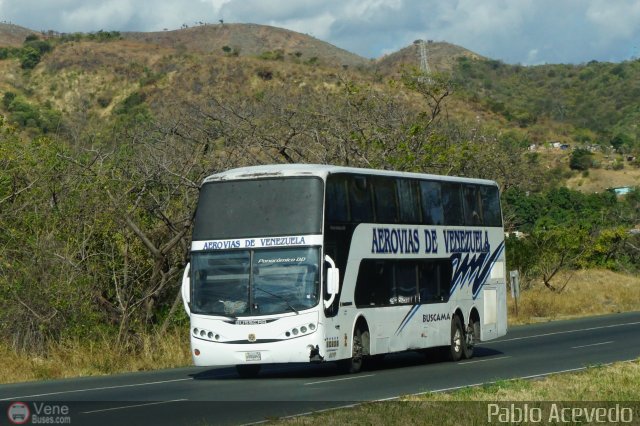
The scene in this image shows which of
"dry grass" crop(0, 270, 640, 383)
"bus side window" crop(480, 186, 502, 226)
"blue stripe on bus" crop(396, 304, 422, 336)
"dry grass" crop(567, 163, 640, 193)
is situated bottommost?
"dry grass" crop(0, 270, 640, 383)

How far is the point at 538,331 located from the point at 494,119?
70896mm

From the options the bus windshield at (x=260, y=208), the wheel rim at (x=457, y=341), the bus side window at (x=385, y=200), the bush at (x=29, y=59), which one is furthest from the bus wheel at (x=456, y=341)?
the bush at (x=29, y=59)

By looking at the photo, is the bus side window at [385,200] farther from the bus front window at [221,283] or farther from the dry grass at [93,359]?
the dry grass at [93,359]

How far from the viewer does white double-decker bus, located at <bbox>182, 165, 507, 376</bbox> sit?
21.0m

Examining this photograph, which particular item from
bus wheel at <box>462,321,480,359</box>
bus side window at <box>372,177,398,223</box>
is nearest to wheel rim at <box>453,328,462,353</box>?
bus wheel at <box>462,321,480,359</box>

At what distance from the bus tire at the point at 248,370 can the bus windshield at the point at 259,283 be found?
2022 millimetres

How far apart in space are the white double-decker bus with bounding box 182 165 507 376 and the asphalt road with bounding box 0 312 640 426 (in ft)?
2.27

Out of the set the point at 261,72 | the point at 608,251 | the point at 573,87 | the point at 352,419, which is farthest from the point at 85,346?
the point at 573,87

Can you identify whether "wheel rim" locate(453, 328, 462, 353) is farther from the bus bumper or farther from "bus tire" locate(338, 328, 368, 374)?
the bus bumper

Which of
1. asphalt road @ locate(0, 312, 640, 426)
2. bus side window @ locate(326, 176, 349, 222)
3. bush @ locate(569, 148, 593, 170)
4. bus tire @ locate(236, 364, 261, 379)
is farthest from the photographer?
bush @ locate(569, 148, 593, 170)

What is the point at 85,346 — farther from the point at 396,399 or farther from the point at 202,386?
the point at 396,399

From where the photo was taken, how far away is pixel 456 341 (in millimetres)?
26031

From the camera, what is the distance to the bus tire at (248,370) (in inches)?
905

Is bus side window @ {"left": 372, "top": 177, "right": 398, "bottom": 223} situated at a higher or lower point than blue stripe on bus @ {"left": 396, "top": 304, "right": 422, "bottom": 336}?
higher
